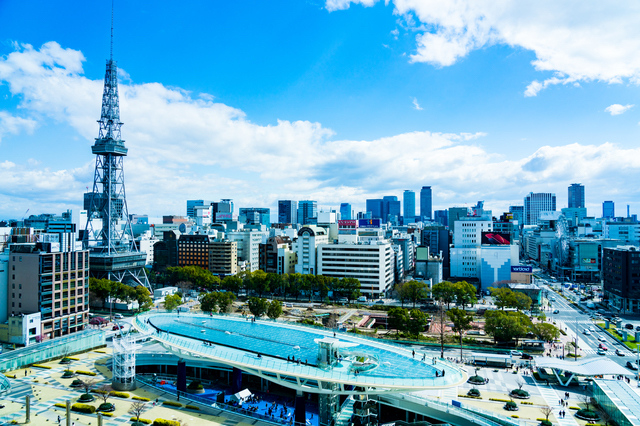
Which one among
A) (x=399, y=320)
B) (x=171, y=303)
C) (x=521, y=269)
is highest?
(x=521, y=269)

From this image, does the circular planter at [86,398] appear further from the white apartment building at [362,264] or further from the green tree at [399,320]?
the white apartment building at [362,264]

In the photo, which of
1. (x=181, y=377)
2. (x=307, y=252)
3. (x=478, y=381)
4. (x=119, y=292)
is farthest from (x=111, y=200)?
(x=478, y=381)

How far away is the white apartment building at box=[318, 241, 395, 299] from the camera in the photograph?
97.1m

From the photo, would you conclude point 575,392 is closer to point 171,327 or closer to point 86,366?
point 171,327

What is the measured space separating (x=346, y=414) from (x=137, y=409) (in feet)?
61.2

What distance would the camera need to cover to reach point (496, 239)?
107625mm

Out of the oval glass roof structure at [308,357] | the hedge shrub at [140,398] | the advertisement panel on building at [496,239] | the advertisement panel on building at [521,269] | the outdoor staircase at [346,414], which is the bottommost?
the outdoor staircase at [346,414]

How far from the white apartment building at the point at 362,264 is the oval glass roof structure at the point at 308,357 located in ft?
159

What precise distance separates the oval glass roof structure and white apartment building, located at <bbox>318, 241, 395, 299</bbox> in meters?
48.4

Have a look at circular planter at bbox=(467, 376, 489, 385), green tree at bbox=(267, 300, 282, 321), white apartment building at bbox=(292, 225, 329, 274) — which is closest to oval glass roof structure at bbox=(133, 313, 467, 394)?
circular planter at bbox=(467, 376, 489, 385)

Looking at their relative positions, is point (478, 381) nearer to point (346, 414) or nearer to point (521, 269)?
point (346, 414)

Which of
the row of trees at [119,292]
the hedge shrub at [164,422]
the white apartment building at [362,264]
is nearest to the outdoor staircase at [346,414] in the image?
the hedge shrub at [164,422]

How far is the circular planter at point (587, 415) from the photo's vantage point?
37.5m

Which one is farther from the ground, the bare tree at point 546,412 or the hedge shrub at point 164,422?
the hedge shrub at point 164,422
